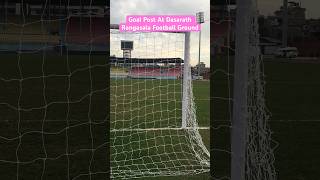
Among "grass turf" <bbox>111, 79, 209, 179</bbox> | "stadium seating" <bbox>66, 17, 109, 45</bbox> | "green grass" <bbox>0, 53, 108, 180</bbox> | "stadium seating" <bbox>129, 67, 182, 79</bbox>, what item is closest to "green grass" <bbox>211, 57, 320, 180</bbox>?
"grass turf" <bbox>111, 79, 209, 179</bbox>

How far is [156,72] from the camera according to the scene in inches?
329

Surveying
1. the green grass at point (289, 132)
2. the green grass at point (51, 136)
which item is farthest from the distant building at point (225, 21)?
the green grass at point (51, 136)

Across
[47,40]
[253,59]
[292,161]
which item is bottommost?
[292,161]

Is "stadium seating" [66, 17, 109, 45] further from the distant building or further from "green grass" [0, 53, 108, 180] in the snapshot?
the distant building

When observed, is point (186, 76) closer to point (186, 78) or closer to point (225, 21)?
point (186, 78)

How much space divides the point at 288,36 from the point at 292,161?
95.2ft

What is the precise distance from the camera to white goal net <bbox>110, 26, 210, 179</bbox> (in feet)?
14.8

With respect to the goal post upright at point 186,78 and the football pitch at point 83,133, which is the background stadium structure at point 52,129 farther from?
the goal post upright at point 186,78

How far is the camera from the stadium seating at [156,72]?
7.74 m

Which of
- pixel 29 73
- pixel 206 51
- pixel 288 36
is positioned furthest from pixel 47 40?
pixel 206 51

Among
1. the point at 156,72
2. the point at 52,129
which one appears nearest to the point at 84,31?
the point at 156,72

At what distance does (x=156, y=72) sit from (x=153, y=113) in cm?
79

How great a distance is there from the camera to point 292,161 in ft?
15.7

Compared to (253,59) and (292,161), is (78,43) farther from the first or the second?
(253,59)
